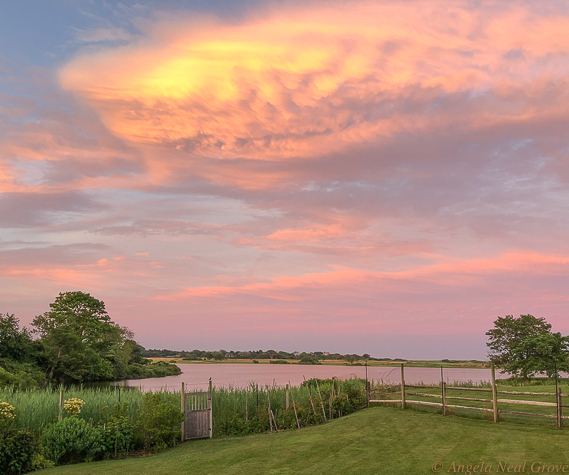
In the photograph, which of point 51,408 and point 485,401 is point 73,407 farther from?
point 485,401

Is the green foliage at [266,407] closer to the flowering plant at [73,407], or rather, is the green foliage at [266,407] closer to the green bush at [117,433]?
the green bush at [117,433]

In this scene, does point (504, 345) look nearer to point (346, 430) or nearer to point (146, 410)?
point (346, 430)

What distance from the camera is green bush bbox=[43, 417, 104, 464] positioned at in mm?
16859

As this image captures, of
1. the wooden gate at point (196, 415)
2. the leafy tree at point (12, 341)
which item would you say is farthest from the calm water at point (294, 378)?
the leafy tree at point (12, 341)

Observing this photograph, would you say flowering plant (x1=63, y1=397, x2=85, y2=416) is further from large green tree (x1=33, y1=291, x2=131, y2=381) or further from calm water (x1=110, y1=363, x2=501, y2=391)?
large green tree (x1=33, y1=291, x2=131, y2=381)

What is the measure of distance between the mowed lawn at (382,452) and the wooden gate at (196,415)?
2725 millimetres

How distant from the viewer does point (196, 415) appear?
22250 mm

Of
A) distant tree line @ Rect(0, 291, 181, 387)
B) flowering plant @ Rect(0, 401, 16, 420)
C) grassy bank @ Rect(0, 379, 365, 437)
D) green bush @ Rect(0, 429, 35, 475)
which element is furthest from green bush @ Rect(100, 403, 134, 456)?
distant tree line @ Rect(0, 291, 181, 387)

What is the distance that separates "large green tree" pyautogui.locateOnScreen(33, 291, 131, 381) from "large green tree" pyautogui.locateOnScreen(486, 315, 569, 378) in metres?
45.2

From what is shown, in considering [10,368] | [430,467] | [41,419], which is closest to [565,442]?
[430,467]

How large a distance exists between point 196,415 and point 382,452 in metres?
10.8

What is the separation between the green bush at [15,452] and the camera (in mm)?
14758

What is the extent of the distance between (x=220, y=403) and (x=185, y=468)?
9.63 metres

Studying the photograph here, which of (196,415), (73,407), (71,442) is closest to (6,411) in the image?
(71,442)
